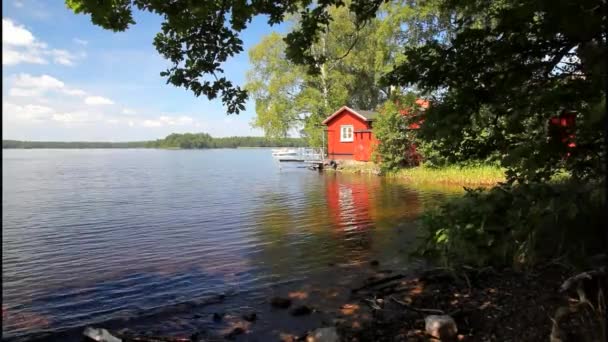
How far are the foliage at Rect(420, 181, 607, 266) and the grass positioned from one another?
13.6 metres

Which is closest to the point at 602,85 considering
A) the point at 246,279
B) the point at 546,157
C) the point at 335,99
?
the point at 546,157

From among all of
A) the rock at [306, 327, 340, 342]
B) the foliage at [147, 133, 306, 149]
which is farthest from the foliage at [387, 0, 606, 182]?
the foliage at [147, 133, 306, 149]

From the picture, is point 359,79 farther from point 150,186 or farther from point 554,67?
point 554,67

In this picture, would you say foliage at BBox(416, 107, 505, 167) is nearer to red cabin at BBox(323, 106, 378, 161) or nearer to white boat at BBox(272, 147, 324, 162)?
red cabin at BBox(323, 106, 378, 161)

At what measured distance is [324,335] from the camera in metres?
5.16

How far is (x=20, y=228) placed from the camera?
13.8 meters

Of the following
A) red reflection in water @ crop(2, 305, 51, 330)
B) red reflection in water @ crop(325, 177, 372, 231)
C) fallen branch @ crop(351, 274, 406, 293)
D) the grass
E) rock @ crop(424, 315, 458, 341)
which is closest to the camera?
rock @ crop(424, 315, 458, 341)

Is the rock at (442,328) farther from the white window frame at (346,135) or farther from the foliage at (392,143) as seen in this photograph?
the white window frame at (346,135)

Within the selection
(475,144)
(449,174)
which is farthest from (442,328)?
(449,174)

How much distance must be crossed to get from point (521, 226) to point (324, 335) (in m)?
2.58

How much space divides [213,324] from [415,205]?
37.5ft

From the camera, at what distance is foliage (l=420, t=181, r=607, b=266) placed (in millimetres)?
4055

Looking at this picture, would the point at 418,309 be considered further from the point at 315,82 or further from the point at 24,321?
the point at 315,82

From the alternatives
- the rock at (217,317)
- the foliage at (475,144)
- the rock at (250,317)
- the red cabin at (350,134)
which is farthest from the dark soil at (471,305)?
the red cabin at (350,134)
